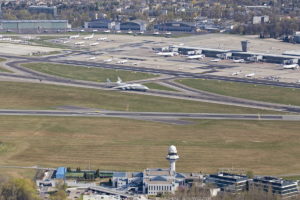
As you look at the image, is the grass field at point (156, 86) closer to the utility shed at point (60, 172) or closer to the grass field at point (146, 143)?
the grass field at point (146, 143)

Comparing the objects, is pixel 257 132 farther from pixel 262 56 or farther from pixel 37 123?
pixel 262 56

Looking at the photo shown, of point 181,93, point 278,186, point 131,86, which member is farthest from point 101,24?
point 278,186

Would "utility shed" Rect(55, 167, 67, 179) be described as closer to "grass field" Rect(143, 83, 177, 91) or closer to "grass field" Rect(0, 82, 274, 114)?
"grass field" Rect(0, 82, 274, 114)

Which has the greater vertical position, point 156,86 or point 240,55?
point 240,55

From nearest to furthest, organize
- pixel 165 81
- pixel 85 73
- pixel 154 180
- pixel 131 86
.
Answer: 1. pixel 154 180
2. pixel 131 86
3. pixel 165 81
4. pixel 85 73

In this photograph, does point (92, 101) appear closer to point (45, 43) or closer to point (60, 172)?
point (60, 172)

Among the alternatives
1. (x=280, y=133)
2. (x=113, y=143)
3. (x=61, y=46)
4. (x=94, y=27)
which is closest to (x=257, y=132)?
(x=280, y=133)
